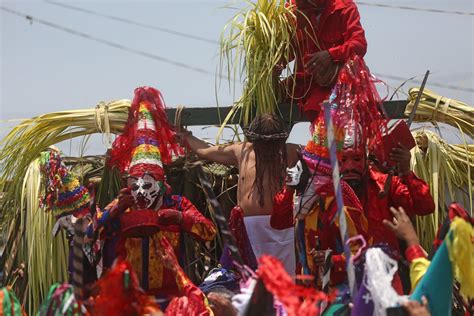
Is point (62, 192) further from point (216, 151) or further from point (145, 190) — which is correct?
point (216, 151)

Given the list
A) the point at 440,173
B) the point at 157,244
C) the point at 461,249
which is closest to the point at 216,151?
the point at 157,244

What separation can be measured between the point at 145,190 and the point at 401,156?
4.57ft

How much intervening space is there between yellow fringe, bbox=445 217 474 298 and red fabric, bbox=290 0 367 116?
7.31ft

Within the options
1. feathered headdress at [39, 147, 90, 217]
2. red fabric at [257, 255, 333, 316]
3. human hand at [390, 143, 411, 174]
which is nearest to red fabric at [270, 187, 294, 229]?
human hand at [390, 143, 411, 174]

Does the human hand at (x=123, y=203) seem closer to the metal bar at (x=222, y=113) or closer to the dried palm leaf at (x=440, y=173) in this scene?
the metal bar at (x=222, y=113)

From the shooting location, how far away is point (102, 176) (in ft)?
21.8

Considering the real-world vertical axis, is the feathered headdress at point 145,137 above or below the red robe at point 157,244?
above

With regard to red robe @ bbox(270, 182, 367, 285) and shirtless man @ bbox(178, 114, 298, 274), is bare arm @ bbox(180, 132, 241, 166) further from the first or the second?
red robe @ bbox(270, 182, 367, 285)

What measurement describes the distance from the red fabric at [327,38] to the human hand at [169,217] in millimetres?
1058

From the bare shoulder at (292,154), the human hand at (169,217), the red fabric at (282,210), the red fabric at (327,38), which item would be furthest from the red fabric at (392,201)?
the human hand at (169,217)

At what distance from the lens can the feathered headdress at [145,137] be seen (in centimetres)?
560

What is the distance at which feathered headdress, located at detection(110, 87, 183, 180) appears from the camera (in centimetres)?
560

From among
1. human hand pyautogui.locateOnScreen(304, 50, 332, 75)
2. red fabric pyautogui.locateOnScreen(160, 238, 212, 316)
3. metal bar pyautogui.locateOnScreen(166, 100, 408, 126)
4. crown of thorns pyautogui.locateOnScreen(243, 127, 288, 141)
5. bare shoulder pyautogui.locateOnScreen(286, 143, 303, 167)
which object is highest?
human hand pyautogui.locateOnScreen(304, 50, 332, 75)

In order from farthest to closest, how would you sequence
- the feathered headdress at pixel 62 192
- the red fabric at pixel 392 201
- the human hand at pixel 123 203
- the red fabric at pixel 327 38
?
the red fabric at pixel 327 38 → the feathered headdress at pixel 62 192 → the human hand at pixel 123 203 → the red fabric at pixel 392 201
